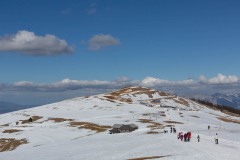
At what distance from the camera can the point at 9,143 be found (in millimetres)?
109500

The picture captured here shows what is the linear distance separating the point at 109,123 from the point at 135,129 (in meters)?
27.1

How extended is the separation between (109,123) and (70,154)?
6925cm

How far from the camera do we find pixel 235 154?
55438 mm

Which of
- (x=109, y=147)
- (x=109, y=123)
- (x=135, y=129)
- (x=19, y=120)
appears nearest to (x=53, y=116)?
(x=19, y=120)

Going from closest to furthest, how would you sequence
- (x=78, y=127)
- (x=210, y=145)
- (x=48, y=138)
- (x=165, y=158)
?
(x=165, y=158) < (x=210, y=145) < (x=48, y=138) < (x=78, y=127)

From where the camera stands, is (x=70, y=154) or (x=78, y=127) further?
(x=78, y=127)

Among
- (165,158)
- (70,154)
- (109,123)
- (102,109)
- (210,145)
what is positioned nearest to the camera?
(165,158)

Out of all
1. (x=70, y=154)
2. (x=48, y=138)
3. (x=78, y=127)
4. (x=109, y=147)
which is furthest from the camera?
(x=78, y=127)

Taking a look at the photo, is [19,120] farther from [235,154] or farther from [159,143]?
[235,154]

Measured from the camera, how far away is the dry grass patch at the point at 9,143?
10245 centimetres

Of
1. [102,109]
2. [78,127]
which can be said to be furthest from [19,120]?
[78,127]

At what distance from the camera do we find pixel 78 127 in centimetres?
13225

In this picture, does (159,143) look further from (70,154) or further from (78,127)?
(78,127)

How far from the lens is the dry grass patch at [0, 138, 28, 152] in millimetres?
102450
